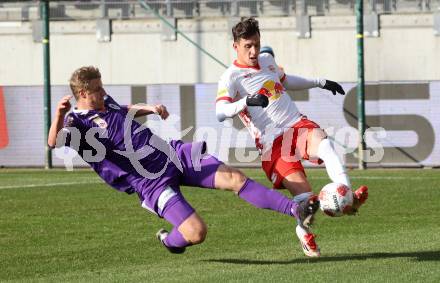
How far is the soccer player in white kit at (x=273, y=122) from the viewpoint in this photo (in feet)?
31.8

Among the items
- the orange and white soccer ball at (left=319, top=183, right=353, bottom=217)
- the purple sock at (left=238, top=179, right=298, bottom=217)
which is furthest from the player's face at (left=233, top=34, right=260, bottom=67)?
the orange and white soccer ball at (left=319, top=183, right=353, bottom=217)

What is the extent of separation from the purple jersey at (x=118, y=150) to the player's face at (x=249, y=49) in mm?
1220

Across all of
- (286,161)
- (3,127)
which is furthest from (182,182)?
(3,127)

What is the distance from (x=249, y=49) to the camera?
988 centimetres

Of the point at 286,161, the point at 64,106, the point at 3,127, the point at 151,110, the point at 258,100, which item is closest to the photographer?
the point at 64,106

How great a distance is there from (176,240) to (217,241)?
1.93 metres

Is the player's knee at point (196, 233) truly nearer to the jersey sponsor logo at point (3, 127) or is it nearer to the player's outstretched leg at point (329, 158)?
the player's outstretched leg at point (329, 158)

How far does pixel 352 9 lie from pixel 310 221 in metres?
19.7

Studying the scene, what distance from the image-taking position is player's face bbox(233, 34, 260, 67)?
9820mm

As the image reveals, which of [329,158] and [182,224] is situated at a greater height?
[329,158]

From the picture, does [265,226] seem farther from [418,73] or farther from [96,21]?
[96,21]

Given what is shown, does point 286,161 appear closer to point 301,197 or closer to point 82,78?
point 301,197

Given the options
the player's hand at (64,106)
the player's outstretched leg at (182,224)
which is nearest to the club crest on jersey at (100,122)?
the player's hand at (64,106)

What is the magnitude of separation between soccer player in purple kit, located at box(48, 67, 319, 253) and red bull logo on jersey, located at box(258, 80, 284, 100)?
2.64 ft
